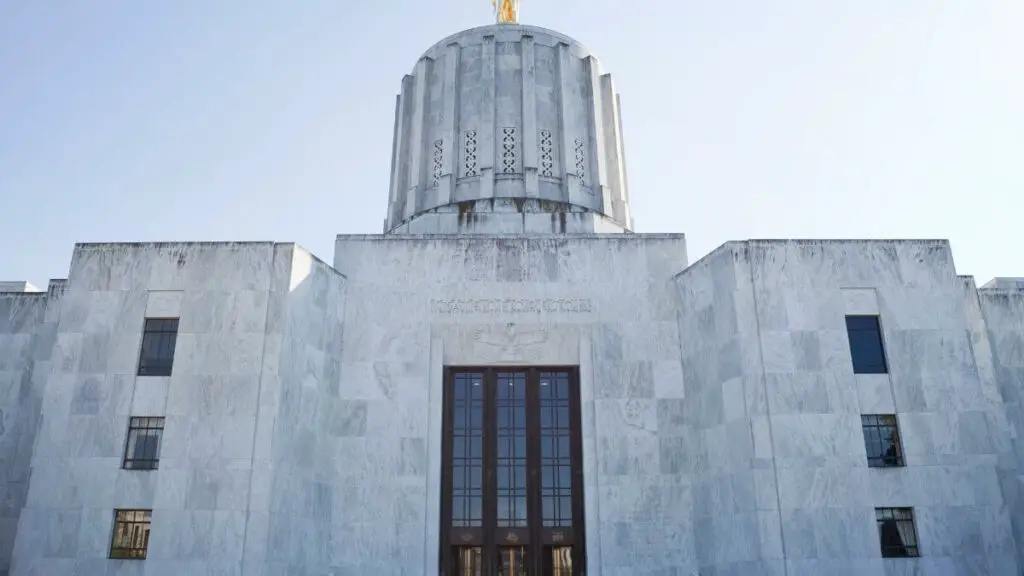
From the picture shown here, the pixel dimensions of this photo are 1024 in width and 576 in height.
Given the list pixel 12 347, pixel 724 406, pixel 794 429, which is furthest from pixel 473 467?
pixel 12 347

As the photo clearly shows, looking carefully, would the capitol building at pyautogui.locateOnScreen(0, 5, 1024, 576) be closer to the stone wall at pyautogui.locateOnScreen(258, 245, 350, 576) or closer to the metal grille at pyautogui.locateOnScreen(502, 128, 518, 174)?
the stone wall at pyautogui.locateOnScreen(258, 245, 350, 576)

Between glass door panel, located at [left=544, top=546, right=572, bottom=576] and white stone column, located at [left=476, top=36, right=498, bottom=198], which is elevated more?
white stone column, located at [left=476, top=36, right=498, bottom=198]

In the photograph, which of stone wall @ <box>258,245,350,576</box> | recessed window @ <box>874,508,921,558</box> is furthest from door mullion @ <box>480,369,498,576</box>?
recessed window @ <box>874,508,921,558</box>

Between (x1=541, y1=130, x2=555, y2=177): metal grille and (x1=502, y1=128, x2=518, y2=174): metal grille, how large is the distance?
3.55 feet

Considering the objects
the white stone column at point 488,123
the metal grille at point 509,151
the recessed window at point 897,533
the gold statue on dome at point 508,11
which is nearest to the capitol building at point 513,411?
the recessed window at point 897,533

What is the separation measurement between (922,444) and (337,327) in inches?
682

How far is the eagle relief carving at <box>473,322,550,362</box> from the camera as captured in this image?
2428 cm

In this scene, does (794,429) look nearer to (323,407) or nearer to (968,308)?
(968,308)

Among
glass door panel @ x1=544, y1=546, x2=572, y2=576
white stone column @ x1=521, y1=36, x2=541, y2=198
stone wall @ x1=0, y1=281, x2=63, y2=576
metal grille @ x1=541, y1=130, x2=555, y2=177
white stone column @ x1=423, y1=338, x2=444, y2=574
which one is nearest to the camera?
white stone column @ x1=423, y1=338, x2=444, y2=574

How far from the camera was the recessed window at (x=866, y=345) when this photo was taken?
2177 centimetres

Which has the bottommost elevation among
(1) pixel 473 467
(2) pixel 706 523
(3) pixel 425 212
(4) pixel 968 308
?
(2) pixel 706 523

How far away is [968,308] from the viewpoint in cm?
2506

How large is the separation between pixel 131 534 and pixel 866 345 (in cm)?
2091

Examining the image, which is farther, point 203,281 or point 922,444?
point 203,281
